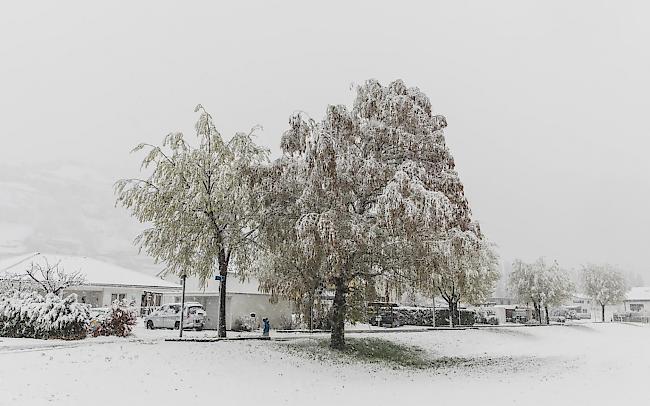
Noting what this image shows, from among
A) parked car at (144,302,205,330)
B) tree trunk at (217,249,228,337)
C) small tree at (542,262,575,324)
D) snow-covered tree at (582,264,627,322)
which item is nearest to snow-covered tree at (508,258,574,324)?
small tree at (542,262,575,324)

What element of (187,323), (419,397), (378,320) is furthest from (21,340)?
(378,320)

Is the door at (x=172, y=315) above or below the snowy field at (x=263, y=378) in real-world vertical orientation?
above

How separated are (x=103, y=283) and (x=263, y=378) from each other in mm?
30358

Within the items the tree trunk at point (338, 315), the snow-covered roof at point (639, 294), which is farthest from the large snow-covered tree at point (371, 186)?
the snow-covered roof at point (639, 294)

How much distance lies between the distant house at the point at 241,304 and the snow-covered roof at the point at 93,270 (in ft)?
34.8

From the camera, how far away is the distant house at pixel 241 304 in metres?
35.1

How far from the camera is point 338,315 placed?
2377 centimetres

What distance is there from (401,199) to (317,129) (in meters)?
4.28

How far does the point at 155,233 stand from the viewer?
80.5ft

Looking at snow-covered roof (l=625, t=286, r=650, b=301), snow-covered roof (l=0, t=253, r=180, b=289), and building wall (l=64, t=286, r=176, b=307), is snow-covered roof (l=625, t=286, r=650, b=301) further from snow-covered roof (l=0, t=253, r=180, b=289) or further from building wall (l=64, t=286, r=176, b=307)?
building wall (l=64, t=286, r=176, b=307)

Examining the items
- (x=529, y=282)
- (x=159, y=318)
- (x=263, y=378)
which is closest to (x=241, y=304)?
(x=159, y=318)

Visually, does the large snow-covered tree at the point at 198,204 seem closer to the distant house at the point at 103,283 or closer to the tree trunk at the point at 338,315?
the tree trunk at the point at 338,315

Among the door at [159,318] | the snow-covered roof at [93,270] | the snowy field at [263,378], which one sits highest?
the snow-covered roof at [93,270]

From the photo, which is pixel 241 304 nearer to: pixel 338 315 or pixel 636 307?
pixel 338 315
